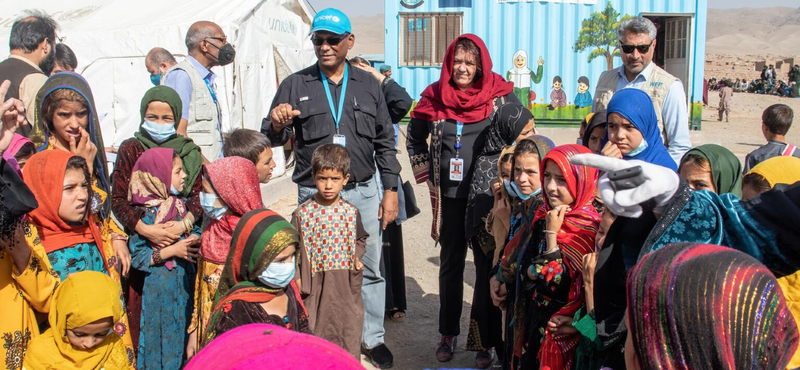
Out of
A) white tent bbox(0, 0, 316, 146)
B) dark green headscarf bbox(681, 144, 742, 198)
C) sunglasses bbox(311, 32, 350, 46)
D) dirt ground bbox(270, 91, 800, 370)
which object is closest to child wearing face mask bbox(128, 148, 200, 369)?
sunglasses bbox(311, 32, 350, 46)

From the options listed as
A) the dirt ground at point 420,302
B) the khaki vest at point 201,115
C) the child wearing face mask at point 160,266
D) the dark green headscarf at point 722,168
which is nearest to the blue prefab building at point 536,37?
the dirt ground at point 420,302

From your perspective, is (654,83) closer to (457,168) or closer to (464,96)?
(464,96)

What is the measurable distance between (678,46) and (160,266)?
601 inches

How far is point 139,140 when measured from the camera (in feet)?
13.1

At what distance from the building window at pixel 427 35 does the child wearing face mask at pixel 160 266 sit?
456 inches

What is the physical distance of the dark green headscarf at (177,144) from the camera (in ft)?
12.9

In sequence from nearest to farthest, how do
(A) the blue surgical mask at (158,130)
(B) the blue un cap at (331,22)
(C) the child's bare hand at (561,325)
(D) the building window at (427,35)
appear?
(C) the child's bare hand at (561,325) < (A) the blue surgical mask at (158,130) < (B) the blue un cap at (331,22) < (D) the building window at (427,35)

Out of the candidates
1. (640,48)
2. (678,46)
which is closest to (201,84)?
(640,48)

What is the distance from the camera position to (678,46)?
15.9 m

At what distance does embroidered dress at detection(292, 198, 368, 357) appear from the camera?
3.90 m

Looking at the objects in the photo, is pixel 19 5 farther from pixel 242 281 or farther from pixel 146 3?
pixel 242 281

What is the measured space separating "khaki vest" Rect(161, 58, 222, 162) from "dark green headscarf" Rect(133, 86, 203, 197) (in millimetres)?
1005

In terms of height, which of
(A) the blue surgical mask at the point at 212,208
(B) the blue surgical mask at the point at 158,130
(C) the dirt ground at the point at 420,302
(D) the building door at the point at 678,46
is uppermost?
(D) the building door at the point at 678,46

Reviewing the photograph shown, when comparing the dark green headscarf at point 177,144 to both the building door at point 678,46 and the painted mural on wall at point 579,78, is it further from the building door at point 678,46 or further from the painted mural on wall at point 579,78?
the building door at point 678,46
